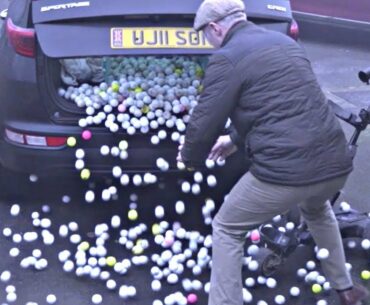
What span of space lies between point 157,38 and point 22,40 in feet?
2.65

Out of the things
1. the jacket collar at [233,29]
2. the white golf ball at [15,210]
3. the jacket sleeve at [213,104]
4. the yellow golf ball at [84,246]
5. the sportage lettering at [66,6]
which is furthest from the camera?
the white golf ball at [15,210]

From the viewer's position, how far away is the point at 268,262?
4203 mm

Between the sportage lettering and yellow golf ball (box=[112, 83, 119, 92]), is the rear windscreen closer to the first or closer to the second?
yellow golf ball (box=[112, 83, 119, 92])

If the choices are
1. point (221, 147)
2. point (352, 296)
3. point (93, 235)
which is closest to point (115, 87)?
point (221, 147)

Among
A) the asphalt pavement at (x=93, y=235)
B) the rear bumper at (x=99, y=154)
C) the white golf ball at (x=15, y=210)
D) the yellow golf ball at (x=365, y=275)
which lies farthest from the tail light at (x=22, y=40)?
the yellow golf ball at (x=365, y=275)

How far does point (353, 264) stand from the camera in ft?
14.7

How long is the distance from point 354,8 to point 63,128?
5.92 metres

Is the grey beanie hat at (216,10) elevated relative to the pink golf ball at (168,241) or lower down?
elevated

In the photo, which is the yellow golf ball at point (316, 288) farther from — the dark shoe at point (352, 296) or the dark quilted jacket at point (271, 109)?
the dark quilted jacket at point (271, 109)

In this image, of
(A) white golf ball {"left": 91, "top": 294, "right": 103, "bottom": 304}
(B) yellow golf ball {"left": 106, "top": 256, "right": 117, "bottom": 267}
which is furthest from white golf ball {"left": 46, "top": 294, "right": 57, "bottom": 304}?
(B) yellow golf ball {"left": 106, "top": 256, "right": 117, "bottom": 267}

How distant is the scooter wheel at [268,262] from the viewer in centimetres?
420

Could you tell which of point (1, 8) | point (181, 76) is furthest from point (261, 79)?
point (1, 8)

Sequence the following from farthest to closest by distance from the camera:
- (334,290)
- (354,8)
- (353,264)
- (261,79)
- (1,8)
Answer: (1,8) < (354,8) < (353,264) < (334,290) < (261,79)

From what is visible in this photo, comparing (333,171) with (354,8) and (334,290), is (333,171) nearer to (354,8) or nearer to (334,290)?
(334,290)
